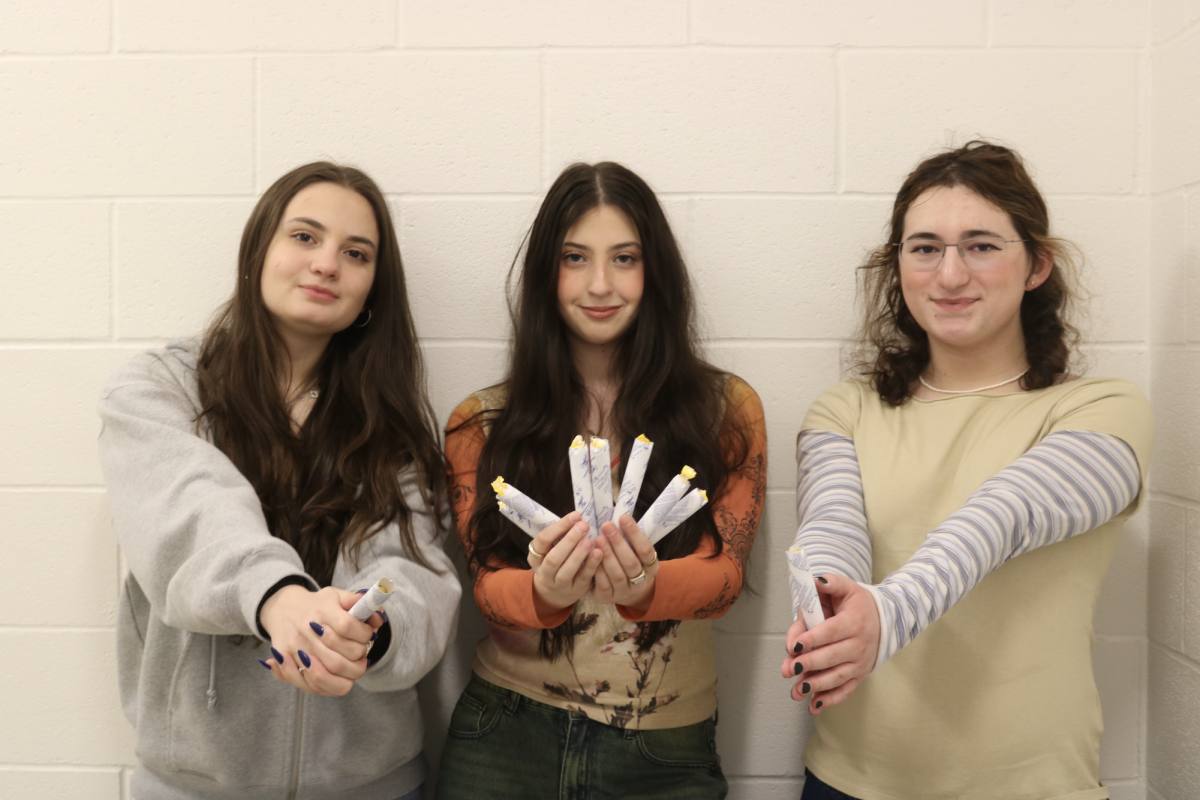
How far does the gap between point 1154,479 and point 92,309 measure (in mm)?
2183

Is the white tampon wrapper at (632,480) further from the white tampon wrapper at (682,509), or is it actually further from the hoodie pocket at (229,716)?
the hoodie pocket at (229,716)

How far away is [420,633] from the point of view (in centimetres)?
131

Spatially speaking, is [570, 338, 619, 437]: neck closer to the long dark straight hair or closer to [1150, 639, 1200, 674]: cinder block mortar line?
the long dark straight hair

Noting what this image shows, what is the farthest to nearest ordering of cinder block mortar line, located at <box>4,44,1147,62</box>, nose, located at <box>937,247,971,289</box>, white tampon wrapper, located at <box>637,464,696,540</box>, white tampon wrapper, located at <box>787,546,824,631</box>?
1. cinder block mortar line, located at <box>4,44,1147,62</box>
2. nose, located at <box>937,247,971,289</box>
3. white tampon wrapper, located at <box>637,464,696,540</box>
4. white tampon wrapper, located at <box>787,546,824,631</box>

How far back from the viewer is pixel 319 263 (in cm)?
148

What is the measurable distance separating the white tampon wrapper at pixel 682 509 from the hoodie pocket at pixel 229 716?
683 mm

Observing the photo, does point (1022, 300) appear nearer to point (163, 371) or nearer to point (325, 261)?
point (325, 261)

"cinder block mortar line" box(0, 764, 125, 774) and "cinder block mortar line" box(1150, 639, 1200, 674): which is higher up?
"cinder block mortar line" box(1150, 639, 1200, 674)

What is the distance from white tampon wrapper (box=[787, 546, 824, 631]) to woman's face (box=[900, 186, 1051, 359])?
1.90ft

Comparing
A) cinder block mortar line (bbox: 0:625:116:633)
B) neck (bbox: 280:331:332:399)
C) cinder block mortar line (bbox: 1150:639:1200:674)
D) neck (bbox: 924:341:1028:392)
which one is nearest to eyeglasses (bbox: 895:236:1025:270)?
neck (bbox: 924:341:1028:392)

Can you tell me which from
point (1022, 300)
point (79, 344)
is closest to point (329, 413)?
point (79, 344)

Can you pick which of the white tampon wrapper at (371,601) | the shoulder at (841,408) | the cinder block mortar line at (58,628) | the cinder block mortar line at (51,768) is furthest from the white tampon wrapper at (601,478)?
the cinder block mortar line at (51,768)

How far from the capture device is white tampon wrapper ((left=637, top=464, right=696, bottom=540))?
3.70 feet

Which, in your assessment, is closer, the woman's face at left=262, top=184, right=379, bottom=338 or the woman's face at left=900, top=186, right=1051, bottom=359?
the woman's face at left=900, top=186, right=1051, bottom=359
